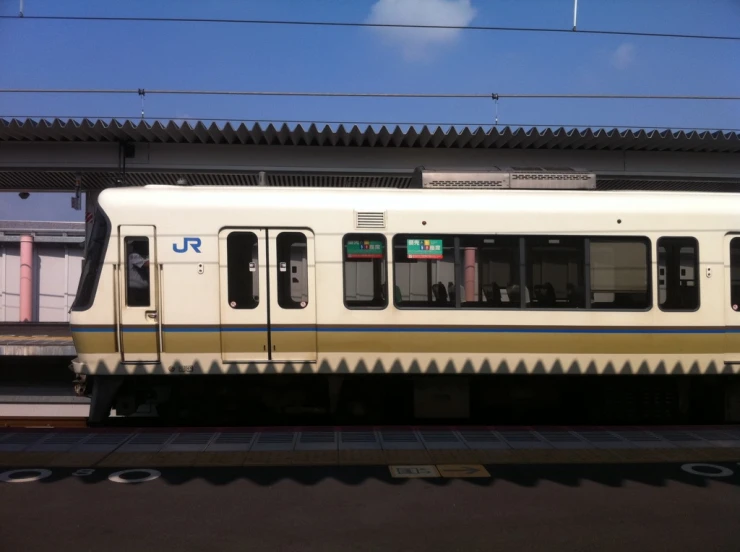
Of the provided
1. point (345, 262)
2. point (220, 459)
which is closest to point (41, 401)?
point (220, 459)

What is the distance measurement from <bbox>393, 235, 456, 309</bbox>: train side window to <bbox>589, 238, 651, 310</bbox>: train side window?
5.50ft

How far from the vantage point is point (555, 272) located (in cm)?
735

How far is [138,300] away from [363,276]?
2.53m

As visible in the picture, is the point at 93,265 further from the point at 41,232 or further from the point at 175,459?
the point at 41,232

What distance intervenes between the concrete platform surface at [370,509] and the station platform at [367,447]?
22 cm

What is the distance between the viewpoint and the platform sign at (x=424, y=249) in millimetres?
7242

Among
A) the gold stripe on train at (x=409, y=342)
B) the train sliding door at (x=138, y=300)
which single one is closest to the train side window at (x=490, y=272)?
the gold stripe on train at (x=409, y=342)

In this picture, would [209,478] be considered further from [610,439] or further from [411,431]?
[610,439]

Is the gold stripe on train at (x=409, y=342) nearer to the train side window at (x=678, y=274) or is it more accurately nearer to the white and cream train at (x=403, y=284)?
the white and cream train at (x=403, y=284)

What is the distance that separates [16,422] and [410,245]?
606 cm

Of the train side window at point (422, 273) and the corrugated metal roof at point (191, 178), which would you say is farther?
the corrugated metal roof at point (191, 178)

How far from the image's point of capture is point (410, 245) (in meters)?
7.25

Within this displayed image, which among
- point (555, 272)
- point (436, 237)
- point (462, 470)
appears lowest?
point (462, 470)

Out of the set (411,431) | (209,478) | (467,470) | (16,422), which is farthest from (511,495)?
(16,422)
